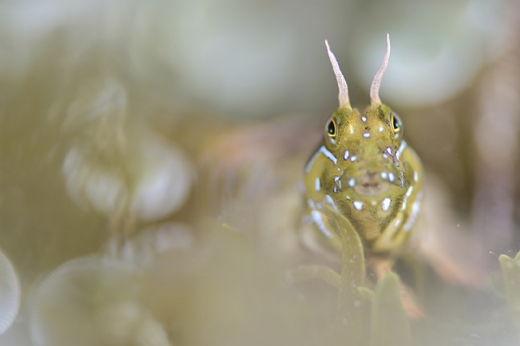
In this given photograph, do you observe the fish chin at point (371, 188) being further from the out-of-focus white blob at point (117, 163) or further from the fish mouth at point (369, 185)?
the out-of-focus white blob at point (117, 163)

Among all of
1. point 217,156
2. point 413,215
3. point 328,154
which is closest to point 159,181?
point 217,156

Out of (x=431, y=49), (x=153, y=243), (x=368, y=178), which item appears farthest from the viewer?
(x=431, y=49)

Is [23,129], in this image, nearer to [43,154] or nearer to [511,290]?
[43,154]

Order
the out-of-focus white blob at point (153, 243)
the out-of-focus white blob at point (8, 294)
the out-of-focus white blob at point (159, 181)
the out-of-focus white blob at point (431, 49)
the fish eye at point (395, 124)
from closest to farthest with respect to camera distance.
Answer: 1. the fish eye at point (395, 124)
2. the out-of-focus white blob at point (8, 294)
3. the out-of-focus white blob at point (153, 243)
4. the out-of-focus white blob at point (159, 181)
5. the out-of-focus white blob at point (431, 49)

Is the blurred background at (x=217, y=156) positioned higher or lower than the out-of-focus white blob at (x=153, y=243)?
higher

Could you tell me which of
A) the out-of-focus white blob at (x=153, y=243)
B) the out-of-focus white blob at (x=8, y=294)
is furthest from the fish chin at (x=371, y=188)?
the out-of-focus white blob at (x=8, y=294)

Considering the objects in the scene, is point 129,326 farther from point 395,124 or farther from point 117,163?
point 395,124
